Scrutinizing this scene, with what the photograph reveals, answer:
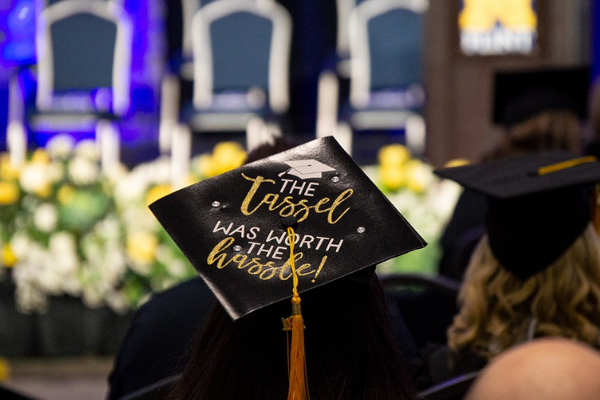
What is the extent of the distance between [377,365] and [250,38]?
5.81 m

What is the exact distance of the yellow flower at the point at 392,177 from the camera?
3.82m

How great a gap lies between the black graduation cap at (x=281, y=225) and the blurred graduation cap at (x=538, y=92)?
2.25m

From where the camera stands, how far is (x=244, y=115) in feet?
21.2

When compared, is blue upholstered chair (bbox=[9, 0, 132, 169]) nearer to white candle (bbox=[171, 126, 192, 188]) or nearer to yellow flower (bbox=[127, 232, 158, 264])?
white candle (bbox=[171, 126, 192, 188])

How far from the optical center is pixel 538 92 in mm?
3336

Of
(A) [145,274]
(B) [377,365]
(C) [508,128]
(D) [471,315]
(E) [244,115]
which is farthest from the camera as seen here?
(E) [244,115]

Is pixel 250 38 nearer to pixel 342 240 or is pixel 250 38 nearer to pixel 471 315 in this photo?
pixel 471 315

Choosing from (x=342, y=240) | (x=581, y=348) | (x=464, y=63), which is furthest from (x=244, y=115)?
(x=581, y=348)

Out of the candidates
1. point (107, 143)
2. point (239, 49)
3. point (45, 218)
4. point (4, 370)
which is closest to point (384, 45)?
point (239, 49)

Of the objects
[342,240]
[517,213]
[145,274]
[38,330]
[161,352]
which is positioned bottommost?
[38,330]

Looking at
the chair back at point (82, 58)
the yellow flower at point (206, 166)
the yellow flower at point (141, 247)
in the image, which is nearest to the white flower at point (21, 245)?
the yellow flower at point (141, 247)

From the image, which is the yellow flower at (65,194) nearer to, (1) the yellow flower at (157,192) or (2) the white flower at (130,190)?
(2) the white flower at (130,190)

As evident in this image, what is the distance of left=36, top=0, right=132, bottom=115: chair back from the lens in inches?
264

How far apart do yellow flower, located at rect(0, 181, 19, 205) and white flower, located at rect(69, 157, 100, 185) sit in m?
0.25
